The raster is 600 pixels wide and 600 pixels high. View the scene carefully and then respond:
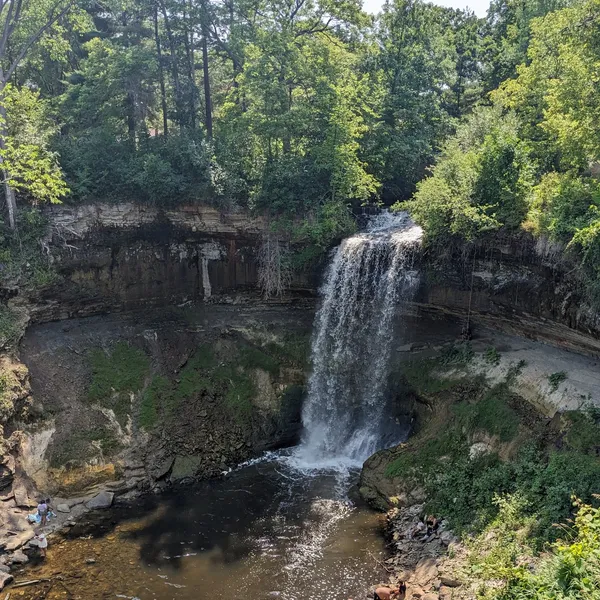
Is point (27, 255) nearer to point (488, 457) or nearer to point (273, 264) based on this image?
point (273, 264)

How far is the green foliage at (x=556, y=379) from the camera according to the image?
1695cm

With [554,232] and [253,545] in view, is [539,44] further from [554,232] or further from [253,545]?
[253,545]

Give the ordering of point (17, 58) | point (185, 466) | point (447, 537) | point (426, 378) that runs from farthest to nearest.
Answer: point (17, 58)
point (426, 378)
point (185, 466)
point (447, 537)

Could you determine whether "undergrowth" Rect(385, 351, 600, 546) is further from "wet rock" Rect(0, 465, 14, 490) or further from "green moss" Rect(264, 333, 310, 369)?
"wet rock" Rect(0, 465, 14, 490)

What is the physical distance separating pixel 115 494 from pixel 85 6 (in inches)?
1165

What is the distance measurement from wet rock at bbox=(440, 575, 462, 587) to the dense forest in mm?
9556

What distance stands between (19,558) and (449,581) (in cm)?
1232

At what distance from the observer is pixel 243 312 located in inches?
995

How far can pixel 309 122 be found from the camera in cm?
2470

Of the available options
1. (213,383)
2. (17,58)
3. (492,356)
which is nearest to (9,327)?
(213,383)

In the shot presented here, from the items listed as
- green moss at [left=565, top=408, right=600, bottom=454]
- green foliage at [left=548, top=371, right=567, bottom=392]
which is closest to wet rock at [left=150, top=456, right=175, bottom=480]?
green moss at [left=565, top=408, right=600, bottom=454]

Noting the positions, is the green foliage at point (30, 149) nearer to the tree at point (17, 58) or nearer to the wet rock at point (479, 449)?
the tree at point (17, 58)

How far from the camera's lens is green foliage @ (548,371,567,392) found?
17.0 m

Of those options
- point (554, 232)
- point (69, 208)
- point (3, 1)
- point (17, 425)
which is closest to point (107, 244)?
point (69, 208)
